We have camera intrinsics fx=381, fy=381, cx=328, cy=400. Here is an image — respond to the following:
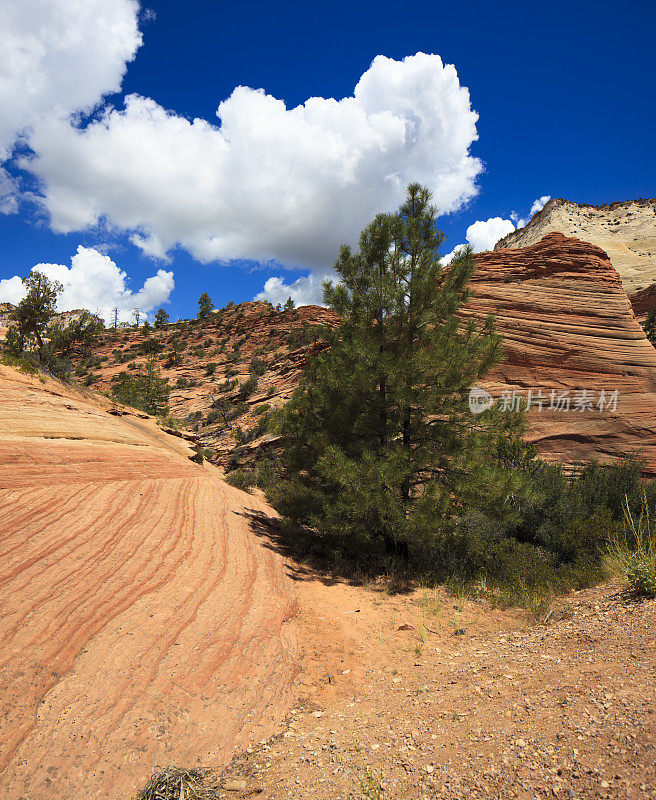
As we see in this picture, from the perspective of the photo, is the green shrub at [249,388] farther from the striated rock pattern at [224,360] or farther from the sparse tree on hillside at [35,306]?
the sparse tree on hillside at [35,306]

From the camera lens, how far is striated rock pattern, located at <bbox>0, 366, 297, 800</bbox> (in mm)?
2803

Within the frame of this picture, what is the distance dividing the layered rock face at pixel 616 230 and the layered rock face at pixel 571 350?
24110 mm

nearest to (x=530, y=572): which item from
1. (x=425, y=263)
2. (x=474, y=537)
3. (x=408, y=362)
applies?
(x=474, y=537)

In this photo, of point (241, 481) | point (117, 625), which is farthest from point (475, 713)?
point (241, 481)

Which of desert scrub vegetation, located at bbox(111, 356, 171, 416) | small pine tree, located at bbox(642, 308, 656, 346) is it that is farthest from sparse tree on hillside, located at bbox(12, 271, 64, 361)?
small pine tree, located at bbox(642, 308, 656, 346)

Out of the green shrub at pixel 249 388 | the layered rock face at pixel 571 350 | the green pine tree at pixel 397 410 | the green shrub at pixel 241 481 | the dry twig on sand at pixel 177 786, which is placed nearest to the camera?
the dry twig on sand at pixel 177 786

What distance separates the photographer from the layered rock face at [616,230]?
3962cm

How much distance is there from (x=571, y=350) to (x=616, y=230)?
141 ft

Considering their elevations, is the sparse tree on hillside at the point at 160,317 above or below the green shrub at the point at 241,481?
above

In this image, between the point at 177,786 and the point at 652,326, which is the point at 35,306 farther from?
Answer: the point at 652,326

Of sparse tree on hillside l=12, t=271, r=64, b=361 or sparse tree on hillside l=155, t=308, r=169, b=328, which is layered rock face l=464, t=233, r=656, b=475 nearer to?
sparse tree on hillside l=12, t=271, r=64, b=361

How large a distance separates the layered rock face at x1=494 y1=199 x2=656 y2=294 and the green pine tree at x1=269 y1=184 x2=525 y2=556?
129 ft

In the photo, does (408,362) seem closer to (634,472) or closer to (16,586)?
(16,586)

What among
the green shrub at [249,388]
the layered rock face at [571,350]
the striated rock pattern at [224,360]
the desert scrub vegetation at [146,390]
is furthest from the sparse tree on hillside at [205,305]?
the layered rock face at [571,350]
